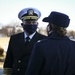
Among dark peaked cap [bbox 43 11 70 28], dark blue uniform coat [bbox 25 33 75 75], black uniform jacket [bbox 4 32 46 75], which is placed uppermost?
dark peaked cap [bbox 43 11 70 28]

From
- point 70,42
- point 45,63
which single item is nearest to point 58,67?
point 45,63

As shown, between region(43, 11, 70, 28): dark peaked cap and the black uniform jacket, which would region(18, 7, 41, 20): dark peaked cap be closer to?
the black uniform jacket

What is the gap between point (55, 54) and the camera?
209 centimetres

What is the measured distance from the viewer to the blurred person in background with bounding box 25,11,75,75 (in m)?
2.08

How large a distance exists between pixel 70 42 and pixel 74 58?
14 centimetres

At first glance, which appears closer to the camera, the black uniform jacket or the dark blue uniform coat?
the dark blue uniform coat

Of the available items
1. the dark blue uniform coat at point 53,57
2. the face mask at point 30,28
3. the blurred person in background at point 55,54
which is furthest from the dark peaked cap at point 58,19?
the face mask at point 30,28

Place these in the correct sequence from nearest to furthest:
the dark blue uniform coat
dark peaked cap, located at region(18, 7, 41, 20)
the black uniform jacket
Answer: the dark blue uniform coat → the black uniform jacket → dark peaked cap, located at region(18, 7, 41, 20)

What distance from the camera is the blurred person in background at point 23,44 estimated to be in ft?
9.13

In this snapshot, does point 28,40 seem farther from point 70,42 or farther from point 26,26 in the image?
point 70,42

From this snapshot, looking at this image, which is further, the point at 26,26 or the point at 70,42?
the point at 26,26

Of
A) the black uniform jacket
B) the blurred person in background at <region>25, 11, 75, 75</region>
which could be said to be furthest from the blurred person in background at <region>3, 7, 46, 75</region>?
the blurred person in background at <region>25, 11, 75, 75</region>

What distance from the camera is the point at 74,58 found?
2146 mm

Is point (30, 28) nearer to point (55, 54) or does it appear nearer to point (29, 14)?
point (29, 14)
